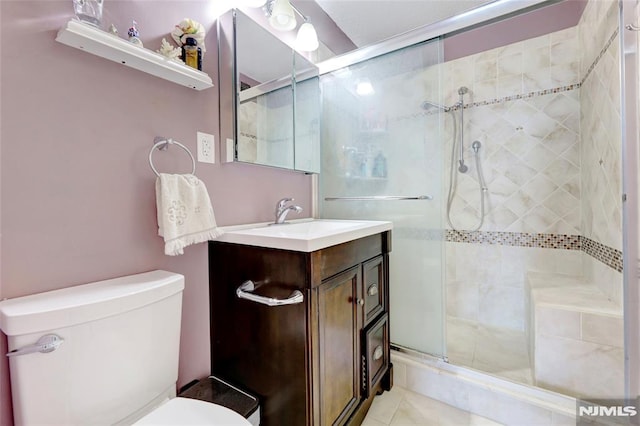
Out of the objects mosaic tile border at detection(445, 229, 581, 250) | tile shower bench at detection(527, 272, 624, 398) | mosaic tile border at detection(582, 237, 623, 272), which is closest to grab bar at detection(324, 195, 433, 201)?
tile shower bench at detection(527, 272, 624, 398)

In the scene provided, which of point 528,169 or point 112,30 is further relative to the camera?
point 528,169

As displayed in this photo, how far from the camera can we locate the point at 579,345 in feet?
4.43

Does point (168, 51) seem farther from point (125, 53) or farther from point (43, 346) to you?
point (43, 346)

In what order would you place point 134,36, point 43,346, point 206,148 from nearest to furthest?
point 43,346 < point 134,36 < point 206,148

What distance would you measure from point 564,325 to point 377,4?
2.12m

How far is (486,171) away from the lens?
2.27m

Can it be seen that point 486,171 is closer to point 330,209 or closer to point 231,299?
point 330,209

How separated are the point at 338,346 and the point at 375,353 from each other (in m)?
0.36

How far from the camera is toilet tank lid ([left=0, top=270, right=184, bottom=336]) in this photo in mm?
648

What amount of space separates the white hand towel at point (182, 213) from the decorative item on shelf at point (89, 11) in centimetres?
47

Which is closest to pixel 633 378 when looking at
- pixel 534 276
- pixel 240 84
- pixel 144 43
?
pixel 534 276

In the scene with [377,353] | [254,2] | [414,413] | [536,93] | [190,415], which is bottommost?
[414,413]

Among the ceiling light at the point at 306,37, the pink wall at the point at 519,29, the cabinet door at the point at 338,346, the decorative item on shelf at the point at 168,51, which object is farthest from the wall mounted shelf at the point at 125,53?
the pink wall at the point at 519,29

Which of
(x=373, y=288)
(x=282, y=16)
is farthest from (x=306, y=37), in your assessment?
(x=373, y=288)
